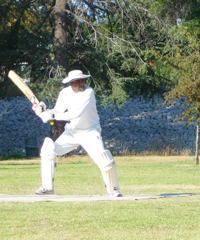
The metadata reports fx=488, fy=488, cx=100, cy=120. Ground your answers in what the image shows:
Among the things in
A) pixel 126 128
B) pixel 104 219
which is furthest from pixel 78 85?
pixel 126 128

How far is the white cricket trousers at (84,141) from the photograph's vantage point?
8.03 metres

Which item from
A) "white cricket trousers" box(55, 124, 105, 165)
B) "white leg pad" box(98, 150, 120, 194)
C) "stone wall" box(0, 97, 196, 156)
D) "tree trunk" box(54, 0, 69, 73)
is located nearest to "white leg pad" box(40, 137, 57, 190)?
"white cricket trousers" box(55, 124, 105, 165)

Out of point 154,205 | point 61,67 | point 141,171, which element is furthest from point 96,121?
point 61,67

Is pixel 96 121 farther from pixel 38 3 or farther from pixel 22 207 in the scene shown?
pixel 38 3

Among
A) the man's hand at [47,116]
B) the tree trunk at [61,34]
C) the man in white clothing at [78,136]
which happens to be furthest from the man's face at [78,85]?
the tree trunk at [61,34]

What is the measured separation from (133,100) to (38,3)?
7103mm

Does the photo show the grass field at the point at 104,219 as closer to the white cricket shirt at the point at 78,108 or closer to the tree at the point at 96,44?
the white cricket shirt at the point at 78,108

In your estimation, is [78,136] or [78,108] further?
[78,136]

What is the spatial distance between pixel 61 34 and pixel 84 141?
1397 cm

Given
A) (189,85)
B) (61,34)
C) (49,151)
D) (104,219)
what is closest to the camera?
(104,219)

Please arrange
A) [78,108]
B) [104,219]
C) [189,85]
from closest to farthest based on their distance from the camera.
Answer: [104,219] < [78,108] < [189,85]

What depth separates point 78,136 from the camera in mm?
8188

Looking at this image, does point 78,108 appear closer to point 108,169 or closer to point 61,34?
point 108,169

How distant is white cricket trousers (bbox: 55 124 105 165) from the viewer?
803 centimetres
